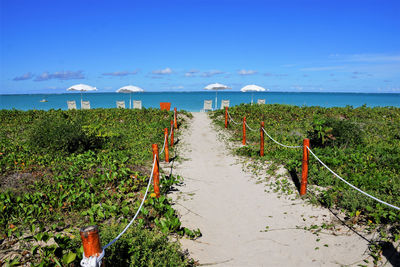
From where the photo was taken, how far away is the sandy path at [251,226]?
3732 mm

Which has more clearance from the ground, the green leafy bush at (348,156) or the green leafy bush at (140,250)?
the green leafy bush at (348,156)

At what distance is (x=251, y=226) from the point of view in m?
4.75

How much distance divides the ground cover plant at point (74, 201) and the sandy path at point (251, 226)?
43 cm

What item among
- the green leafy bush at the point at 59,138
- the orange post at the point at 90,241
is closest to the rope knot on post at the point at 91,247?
Result: the orange post at the point at 90,241

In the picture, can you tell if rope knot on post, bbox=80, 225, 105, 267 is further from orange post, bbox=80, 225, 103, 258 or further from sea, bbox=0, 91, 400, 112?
sea, bbox=0, 91, 400, 112

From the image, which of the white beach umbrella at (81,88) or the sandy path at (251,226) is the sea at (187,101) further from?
the sandy path at (251,226)

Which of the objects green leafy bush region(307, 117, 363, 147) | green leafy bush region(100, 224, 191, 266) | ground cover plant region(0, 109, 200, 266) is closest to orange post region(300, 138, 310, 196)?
ground cover plant region(0, 109, 200, 266)

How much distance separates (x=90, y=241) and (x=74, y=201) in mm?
3230

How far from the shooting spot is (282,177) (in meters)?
6.89

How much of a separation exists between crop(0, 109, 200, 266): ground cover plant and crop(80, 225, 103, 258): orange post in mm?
480

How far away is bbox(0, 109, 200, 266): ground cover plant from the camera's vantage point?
3266 mm

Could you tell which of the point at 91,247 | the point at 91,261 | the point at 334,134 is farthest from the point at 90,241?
the point at 334,134

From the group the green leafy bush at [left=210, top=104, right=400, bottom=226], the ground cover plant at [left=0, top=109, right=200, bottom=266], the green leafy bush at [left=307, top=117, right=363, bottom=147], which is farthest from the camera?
the green leafy bush at [left=307, top=117, right=363, bottom=147]

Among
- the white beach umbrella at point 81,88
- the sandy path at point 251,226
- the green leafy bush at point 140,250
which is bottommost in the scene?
the sandy path at point 251,226
